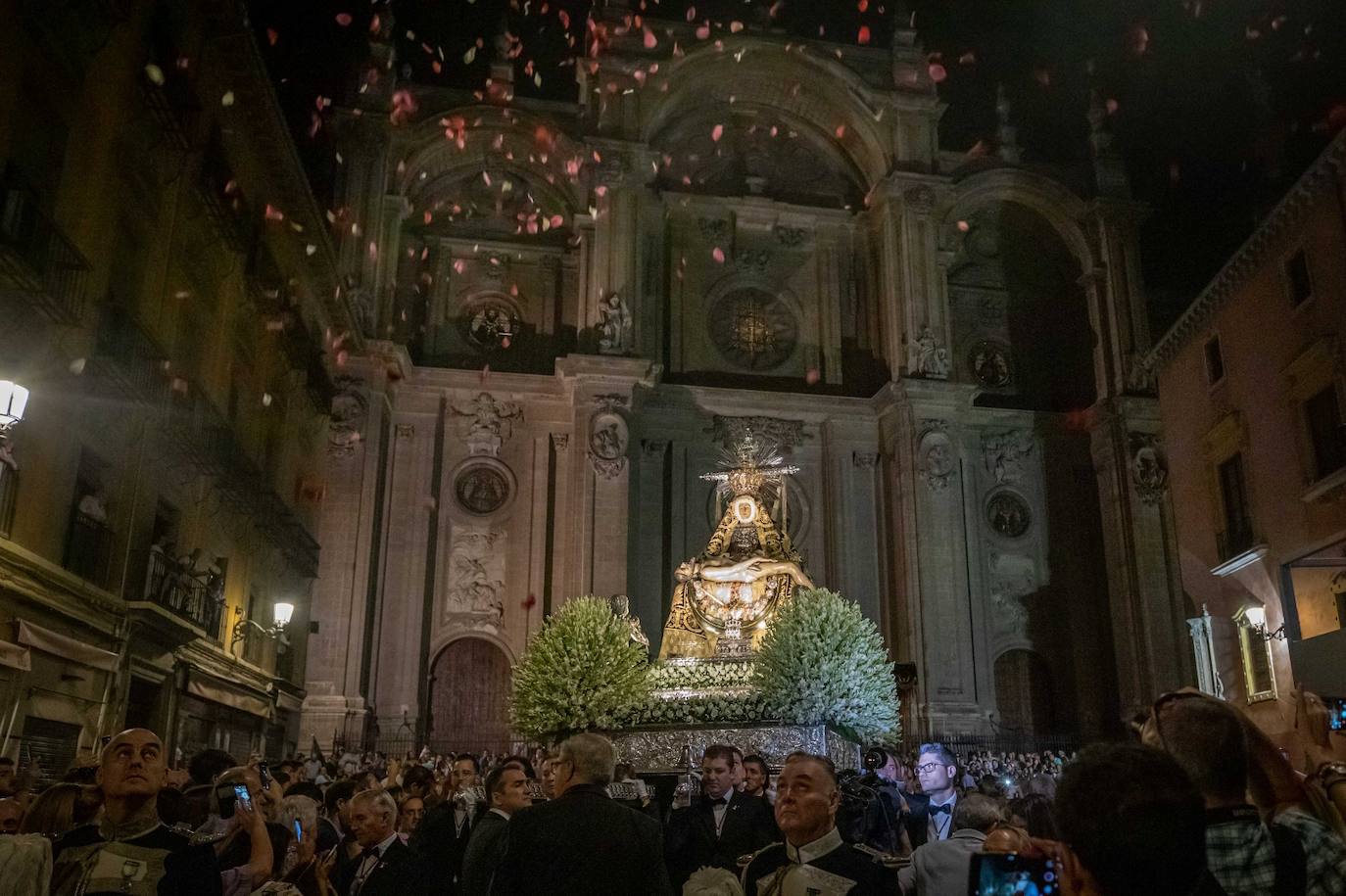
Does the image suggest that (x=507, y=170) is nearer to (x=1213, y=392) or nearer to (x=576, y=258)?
(x=576, y=258)

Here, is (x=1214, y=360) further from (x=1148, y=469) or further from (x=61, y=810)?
(x=61, y=810)

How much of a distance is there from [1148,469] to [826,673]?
17.1 metres

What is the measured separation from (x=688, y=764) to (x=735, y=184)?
20.4 metres

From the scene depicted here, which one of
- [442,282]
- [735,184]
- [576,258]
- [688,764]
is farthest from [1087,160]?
[688,764]

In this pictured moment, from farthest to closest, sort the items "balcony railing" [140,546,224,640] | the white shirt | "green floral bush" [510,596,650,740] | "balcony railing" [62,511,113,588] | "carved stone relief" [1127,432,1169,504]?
"carved stone relief" [1127,432,1169,504]
"balcony railing" [140,546,224,640]
"balcony railing" [62,511,113,588]
"green floral bush" [510,596,650,740]
the white shirt

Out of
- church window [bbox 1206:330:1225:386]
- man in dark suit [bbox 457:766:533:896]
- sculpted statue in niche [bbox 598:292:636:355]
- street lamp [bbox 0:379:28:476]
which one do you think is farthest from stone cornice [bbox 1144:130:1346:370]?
street lamp [bbox 0:379:28:476]

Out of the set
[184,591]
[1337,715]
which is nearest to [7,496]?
[184,591]

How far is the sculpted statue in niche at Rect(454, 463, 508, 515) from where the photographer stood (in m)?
25.3

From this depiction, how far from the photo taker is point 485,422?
25500 millimetres

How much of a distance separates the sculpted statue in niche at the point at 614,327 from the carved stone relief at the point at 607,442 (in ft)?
4.44

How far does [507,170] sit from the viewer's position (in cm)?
2783

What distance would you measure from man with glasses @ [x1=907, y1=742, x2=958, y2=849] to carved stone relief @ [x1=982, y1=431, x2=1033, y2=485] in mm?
20631

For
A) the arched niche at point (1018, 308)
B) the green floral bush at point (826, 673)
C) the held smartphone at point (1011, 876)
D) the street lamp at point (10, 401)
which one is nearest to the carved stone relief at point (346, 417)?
the green floral bush at point (826, 673)

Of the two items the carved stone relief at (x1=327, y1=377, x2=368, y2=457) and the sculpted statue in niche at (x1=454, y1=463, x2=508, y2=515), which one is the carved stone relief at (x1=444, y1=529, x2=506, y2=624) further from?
the carved stone relief at (x1=327, y1=377, x2=368, y2=457)
